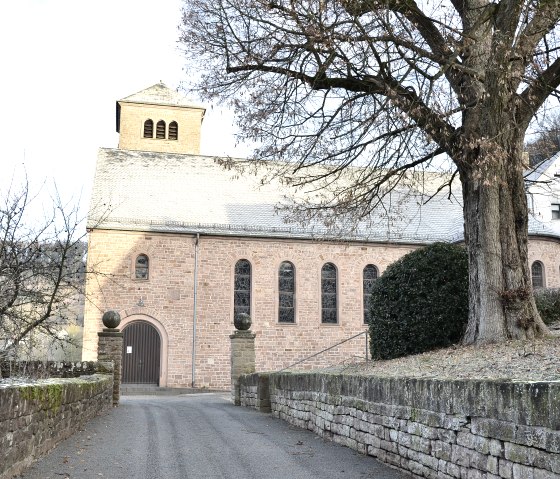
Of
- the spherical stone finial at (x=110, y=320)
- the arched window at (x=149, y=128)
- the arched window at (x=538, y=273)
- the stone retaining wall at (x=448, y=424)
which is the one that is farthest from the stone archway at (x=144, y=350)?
the stone retaining wall at (x=448, y=424)

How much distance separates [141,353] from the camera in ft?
84.1

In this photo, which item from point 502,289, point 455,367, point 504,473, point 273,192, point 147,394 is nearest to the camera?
point 504,473

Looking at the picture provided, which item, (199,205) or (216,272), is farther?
(199,205)

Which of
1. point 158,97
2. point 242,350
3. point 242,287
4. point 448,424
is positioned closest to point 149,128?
point 158,97

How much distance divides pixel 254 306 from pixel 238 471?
63.1 feet

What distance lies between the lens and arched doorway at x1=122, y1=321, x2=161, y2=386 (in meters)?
25.5

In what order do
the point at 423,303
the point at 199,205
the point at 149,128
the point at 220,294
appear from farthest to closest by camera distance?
the point at 149,128, the point at 199,205, the point at 220,294, the point at 423,303

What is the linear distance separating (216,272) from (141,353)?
437cm

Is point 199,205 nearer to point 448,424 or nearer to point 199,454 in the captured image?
point 199,454

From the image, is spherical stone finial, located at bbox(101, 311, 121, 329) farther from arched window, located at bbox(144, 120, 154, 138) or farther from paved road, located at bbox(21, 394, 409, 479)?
arched window, located at bbox(144, 120, 154, 138)

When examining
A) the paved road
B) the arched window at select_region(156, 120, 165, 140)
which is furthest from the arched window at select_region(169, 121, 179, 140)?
the paved road

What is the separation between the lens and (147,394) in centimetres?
2388

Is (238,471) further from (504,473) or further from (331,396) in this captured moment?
(504,473)

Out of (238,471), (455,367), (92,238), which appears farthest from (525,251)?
(92,238)
